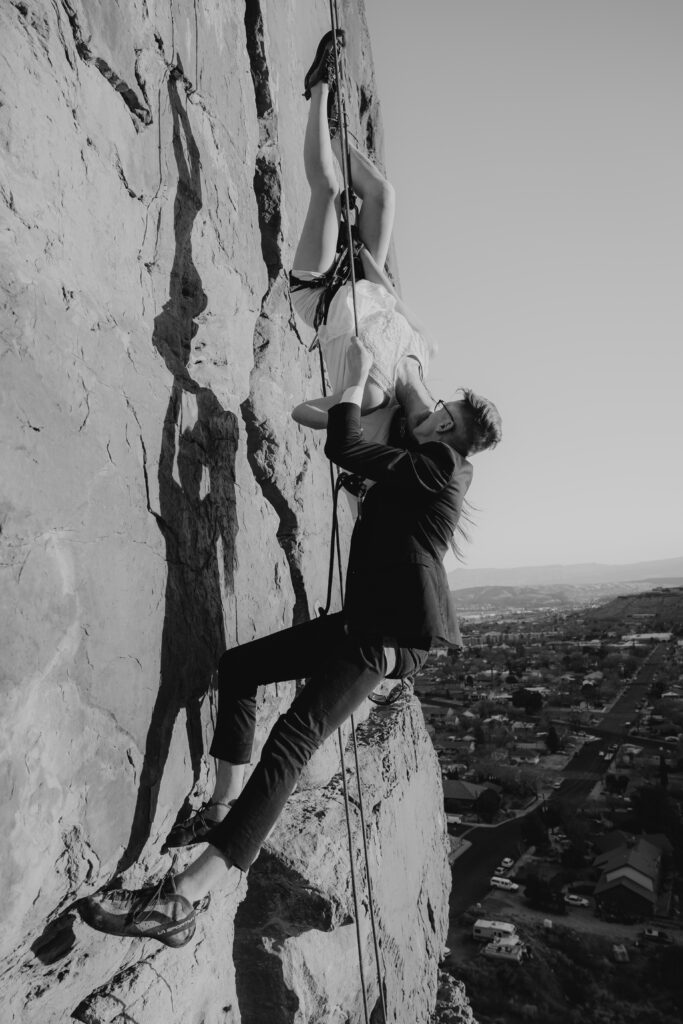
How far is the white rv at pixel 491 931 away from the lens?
76.7 ft

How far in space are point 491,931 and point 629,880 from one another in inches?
246

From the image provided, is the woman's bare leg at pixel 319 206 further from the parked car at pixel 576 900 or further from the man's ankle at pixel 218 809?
the parked car at pixel 576 900

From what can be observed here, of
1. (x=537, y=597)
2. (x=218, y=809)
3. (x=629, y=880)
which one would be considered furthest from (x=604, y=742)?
(x=537, y=597)

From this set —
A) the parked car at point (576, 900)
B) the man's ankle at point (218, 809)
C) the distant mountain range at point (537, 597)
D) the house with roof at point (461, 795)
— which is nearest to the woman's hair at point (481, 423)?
the man's ankle at point (218, 809)

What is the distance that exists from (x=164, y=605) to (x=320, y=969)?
6.59 feet

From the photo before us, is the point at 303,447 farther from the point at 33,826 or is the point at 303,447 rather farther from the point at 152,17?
the point at 33,826

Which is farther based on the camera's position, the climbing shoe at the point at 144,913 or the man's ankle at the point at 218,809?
the man's ankle at the point at 218,809

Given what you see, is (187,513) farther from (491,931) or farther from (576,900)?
(576,900)

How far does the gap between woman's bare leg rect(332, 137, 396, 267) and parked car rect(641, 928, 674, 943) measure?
28130 mm

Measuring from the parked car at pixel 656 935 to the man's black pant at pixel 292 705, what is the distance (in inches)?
1102

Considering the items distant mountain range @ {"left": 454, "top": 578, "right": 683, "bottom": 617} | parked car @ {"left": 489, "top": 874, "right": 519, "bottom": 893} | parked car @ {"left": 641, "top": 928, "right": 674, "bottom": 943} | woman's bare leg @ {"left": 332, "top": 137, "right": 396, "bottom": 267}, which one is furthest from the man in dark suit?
distant mountain range @ {"left": 454, "top": 578, "right": 683, "bottom": 617}

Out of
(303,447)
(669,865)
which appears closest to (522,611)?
(669,865)

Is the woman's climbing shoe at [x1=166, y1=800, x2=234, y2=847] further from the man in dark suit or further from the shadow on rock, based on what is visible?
the shadow on rock

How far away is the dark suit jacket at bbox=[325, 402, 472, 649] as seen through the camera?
7.34 ft
